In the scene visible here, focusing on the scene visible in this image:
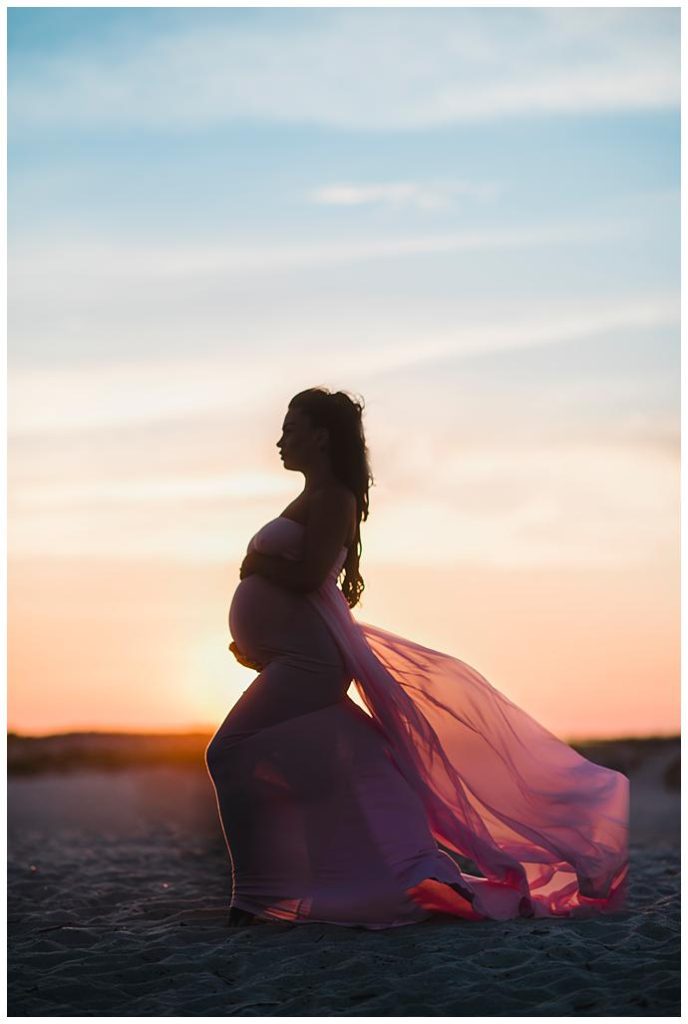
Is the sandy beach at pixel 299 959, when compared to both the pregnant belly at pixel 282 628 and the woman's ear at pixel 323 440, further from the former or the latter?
the woman's ear at pixel 323 440

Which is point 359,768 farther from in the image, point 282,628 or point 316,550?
point 316,550

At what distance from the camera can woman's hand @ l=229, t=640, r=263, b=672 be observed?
7340mm

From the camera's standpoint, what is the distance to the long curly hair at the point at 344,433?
7371mm

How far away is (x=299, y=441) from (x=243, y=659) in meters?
1.33

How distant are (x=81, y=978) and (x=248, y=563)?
2468 millimetres

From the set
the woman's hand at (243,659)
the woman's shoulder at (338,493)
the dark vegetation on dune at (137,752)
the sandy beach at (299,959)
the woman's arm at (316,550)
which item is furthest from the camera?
the dark vegetation on dune at (137,752)

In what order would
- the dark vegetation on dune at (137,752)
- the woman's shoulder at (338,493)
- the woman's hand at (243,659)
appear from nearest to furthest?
the woman's shoulder at (338,493) < the woman's hand at (243,659) < the dark vegetation on dune at (137,752)

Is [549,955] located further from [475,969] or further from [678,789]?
[678,789]

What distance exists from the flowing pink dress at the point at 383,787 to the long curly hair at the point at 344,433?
0.45 m

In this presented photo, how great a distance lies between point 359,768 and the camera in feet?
23.2

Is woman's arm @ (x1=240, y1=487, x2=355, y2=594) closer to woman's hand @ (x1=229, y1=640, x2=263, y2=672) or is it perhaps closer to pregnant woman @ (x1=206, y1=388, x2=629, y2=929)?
pregnant woman @ (x1=206, y1=388, x2=629, y2=929)

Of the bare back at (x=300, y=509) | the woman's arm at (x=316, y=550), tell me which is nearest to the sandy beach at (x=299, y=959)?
the woman's arm at (x=316, y=550)

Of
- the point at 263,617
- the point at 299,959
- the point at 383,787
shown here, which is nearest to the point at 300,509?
the point at 263,617

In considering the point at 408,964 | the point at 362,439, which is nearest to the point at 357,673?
the point at 362,439
